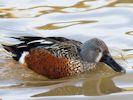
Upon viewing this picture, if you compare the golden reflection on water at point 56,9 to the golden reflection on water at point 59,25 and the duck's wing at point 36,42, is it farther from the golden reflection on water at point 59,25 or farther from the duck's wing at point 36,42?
the duck's wing at point 36,42

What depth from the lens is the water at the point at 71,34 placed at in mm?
7520

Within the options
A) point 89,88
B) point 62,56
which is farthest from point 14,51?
point 89,88

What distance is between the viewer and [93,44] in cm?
829

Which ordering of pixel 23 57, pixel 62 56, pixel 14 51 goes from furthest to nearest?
pixel 14 51 → pixel 23 57 → pixel 62 56

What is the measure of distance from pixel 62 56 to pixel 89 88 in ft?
2.38

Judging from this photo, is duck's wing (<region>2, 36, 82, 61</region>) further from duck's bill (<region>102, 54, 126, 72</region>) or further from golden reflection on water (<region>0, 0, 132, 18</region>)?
golden reflection on water (<region>0, 0, 132, 18</region>)

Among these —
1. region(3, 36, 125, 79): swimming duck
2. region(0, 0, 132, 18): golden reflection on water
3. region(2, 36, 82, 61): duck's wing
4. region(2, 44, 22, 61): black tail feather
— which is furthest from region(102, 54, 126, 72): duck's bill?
region(0, 0, 132, 18): golden reflection on water

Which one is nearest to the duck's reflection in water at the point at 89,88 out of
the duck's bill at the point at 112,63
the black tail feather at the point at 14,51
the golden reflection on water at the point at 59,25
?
the duck's bill at the point at 112,63

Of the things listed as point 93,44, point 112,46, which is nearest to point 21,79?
point 93,44

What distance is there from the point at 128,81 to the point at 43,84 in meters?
1.15

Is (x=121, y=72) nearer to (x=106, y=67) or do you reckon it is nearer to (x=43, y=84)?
(x=106, y=67)

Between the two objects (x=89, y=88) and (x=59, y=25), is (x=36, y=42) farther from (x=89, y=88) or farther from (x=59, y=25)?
(x=59, y=25)

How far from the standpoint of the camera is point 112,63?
820cm

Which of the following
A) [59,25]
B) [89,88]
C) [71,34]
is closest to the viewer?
[89,88]
